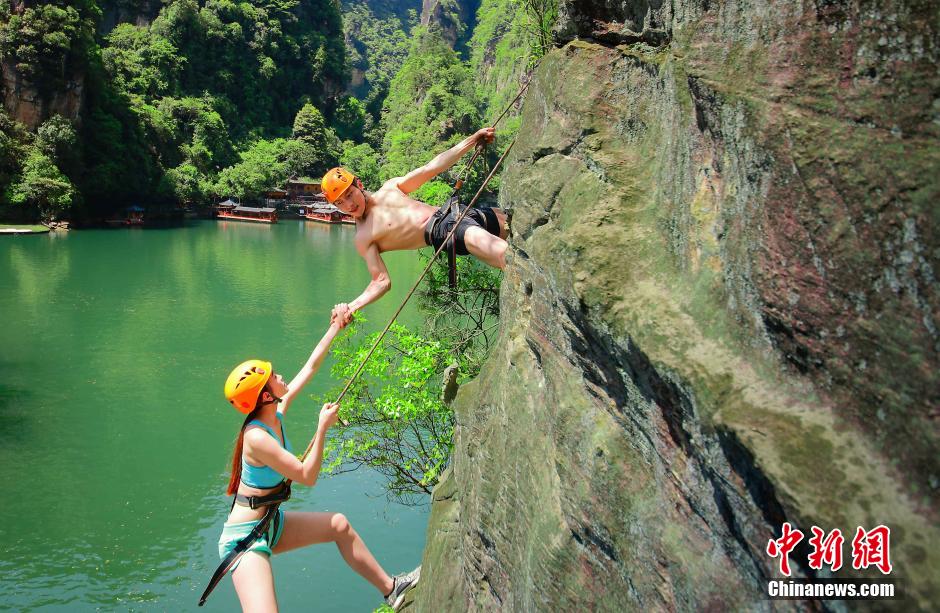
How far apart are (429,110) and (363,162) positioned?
10.7 meters

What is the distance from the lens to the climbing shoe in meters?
4.47

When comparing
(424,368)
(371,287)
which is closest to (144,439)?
(424,368)

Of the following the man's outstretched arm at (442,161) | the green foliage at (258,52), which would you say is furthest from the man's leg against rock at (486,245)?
the green foliage at (258,52)

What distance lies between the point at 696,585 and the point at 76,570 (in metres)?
8.82

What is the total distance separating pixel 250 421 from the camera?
Answer: 139 inches

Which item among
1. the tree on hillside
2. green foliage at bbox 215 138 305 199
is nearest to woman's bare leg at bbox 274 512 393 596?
green foliage at bbox 215 138 305 199

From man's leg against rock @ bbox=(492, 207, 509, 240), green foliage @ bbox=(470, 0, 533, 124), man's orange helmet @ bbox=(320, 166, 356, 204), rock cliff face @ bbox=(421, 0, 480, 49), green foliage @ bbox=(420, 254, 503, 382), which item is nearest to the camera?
man's orange helmet @ bbox=(320, 166, 356, 204)

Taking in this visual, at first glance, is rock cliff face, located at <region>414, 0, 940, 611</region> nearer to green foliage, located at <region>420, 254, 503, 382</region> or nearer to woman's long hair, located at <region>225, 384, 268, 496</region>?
woman's long hair, located at <region>225, 384, 268, 496</region>

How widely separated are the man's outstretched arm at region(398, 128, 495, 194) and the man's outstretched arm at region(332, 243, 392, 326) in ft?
1.62

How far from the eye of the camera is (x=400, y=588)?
14.9ft

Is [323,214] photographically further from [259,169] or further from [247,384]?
[247,384]

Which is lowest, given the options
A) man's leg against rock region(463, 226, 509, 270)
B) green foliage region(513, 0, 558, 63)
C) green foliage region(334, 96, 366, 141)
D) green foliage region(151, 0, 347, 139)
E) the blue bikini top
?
the blue bikini top

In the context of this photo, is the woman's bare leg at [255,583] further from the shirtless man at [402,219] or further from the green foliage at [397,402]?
the green foliage at [397,402]

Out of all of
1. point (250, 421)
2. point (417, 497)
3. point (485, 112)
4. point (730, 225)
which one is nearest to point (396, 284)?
point (417, 497)
